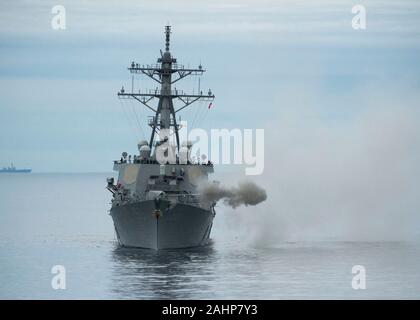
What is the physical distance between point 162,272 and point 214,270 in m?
2.11

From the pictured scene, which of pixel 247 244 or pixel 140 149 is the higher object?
pixel 140 149

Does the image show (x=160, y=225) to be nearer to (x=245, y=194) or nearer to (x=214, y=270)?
(x=214, y=270)

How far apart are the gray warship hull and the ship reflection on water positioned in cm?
39

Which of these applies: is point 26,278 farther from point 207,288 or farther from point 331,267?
point 331,267

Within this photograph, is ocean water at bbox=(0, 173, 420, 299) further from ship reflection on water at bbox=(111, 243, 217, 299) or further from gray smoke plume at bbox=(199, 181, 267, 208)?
gray smoke plume at bbox=(199, 181, 267, 208)

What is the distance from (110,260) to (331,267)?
917 cm

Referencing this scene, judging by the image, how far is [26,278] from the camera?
39.0 meters

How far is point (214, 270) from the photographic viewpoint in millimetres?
39562

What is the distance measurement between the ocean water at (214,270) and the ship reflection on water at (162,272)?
32 millimetres

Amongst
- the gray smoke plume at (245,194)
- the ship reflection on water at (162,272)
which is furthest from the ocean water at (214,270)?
the gray smoke plume at (245,194)

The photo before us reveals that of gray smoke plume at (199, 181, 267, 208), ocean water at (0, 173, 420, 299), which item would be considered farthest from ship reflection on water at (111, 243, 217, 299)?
gray smoke plume at (199, 181, 267, 208)

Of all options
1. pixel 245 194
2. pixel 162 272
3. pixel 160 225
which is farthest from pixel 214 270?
pixel 245 194

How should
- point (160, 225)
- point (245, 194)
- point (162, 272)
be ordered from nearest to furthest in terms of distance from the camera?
point (162, 272)
point (160, 225)
point (245, 194)
